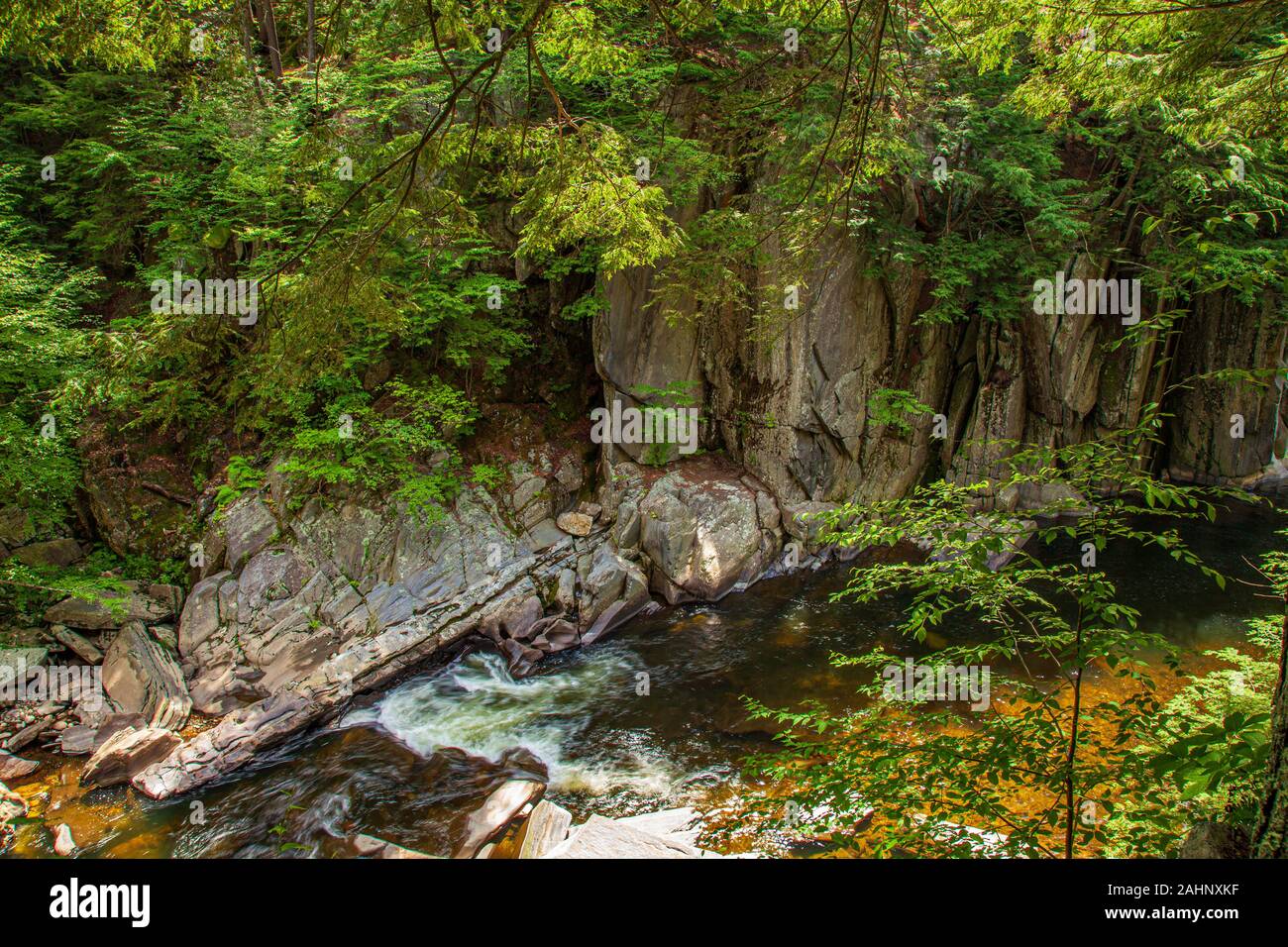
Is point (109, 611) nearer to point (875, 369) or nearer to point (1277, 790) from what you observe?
point (1277, 790)

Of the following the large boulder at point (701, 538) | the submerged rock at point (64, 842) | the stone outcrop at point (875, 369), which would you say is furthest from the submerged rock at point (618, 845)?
the stone outcrop at point (875, 369)

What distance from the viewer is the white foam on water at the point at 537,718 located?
687 cm

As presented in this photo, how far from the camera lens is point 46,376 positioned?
8.93 m

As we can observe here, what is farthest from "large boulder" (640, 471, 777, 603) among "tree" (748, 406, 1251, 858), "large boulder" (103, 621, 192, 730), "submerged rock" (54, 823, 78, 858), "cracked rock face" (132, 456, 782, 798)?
"submerged rock" (54, 823, 78, 858)

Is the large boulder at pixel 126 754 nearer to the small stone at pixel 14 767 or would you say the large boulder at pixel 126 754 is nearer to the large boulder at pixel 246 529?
the small stone at pixel 14 767

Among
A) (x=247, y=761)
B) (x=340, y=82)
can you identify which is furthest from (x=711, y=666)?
(x=340, y=82)

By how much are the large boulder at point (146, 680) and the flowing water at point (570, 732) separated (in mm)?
941

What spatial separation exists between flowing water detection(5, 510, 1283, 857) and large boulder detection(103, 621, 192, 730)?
0.94 m

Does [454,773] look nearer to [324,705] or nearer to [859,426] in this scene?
[324,705]

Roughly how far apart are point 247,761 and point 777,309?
7886 mm

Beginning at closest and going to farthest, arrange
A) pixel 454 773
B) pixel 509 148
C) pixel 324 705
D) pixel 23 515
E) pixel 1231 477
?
pixel 509 148
pixel 454 773
pixel 324 705
pixel 23 515
pixel 1231 477

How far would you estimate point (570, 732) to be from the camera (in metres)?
7.66

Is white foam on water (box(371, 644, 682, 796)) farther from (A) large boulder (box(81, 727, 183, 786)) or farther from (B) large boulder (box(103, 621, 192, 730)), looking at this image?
(B) large boulder (box(103, 621, 192, 730))
